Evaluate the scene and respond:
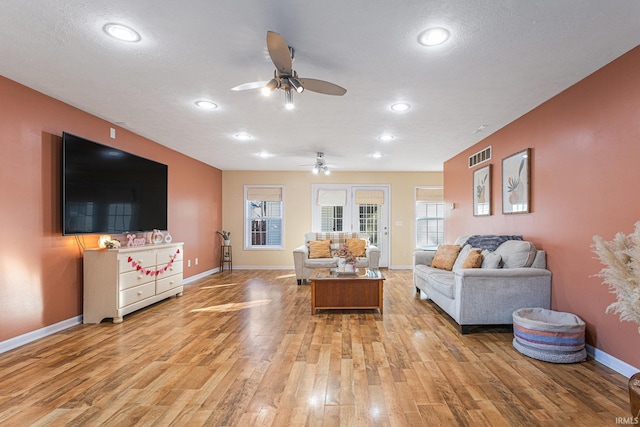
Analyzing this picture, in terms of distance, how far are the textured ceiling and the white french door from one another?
146 inches

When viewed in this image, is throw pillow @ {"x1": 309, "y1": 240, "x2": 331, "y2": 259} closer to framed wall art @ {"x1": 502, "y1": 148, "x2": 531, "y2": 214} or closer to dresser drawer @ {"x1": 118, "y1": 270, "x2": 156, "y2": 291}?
dresser drawer @ {"x1": 118, "y1": 270, "x2": 156, "y2": 291}

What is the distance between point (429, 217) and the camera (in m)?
8.00

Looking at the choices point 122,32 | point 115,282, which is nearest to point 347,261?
point 115,282

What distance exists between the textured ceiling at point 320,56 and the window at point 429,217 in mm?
3738

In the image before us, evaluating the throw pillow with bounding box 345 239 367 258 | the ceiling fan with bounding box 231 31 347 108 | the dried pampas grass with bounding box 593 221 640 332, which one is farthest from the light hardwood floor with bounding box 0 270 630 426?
the throw pillow with bounding box 345 239 367 258

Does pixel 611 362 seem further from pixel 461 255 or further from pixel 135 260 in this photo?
pixel 135 260

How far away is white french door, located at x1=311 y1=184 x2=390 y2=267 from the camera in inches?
312

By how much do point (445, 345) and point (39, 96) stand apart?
4594 millimetres

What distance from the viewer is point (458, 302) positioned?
11.0 feet

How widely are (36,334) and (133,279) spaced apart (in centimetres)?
100

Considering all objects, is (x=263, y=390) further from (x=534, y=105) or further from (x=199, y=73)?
(x=534, y=105)

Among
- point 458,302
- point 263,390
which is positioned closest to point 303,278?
point 458,302

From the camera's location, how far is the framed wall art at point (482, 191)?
14.9 feet

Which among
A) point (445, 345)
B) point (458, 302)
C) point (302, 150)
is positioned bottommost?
point (445, 345)
